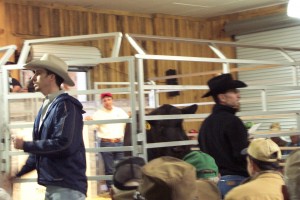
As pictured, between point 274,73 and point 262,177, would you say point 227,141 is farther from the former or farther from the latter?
point 274,73

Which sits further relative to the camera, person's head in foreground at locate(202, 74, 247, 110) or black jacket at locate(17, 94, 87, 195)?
person's head in foreground at locate(202, 74, 247, 110)

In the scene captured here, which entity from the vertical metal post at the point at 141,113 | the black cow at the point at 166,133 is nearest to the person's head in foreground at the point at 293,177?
the vertical metal post at the point at 141,113

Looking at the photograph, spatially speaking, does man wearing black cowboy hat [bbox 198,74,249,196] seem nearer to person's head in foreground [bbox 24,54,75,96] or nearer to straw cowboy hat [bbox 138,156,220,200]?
person's head in foreground [bbox 24,54,75,96]

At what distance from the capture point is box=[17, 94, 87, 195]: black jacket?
10.6 feet

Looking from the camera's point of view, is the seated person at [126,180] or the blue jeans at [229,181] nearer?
the seated person at [126,180]

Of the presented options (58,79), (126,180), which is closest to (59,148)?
(58,79)

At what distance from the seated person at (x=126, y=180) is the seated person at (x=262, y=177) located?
404mm

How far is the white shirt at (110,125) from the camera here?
7883 mm

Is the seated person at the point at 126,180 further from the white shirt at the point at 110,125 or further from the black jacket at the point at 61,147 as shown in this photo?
the white shirt at the point at 110,125

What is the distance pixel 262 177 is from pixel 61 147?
1.17m

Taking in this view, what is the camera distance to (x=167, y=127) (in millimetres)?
5199

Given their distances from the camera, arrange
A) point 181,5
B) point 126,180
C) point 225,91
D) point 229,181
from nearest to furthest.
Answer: point 126,180
point 229,181
point 225,91
point 181,5

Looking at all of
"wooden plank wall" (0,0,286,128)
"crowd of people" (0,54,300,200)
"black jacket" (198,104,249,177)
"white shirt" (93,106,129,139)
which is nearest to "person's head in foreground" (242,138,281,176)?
"crowd of people" (0,54,300,200)

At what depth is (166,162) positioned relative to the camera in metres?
1.86
